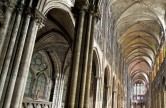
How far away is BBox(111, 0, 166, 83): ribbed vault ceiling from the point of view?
20.0m

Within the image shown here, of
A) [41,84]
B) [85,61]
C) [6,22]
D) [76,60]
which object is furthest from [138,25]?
[6,22]

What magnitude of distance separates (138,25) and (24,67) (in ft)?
63.9

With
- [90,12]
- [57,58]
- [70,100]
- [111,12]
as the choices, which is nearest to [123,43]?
[111,12]

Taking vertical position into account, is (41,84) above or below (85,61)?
below

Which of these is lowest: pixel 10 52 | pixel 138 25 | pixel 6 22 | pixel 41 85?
pixel 10 52

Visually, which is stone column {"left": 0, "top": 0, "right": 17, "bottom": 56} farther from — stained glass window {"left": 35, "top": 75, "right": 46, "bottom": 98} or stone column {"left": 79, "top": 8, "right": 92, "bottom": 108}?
stained glass window {"left": 35, "top": 75, "right": 46, "bottom": 98}

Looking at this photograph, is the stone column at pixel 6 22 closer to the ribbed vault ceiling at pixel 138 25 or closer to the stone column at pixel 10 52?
the stone column at pixel 10 52

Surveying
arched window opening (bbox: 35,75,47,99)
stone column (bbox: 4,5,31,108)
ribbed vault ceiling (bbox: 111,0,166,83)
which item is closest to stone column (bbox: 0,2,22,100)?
stone column (bbox: 4,5,31,108)

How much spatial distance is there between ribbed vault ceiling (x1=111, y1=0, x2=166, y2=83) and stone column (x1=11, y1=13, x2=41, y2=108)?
12.5 meters

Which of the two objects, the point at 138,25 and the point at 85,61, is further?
the point at 138,25

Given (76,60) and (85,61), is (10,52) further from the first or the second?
(85,61)

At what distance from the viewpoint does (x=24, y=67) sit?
712 cm

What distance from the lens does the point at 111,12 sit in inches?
794

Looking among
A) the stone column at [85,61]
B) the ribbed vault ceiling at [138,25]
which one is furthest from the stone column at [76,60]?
the ribbed vault ceiling at [138,25]
